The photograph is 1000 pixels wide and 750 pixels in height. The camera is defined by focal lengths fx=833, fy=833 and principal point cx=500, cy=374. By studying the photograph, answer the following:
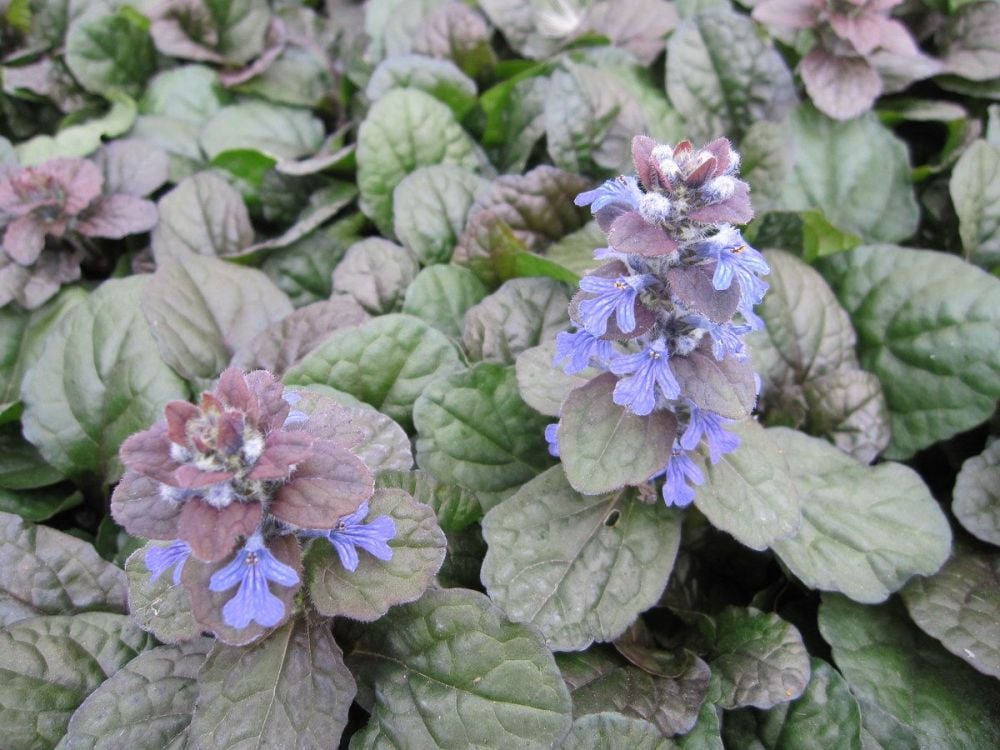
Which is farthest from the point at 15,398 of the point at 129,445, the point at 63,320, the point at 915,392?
the point at 915,392

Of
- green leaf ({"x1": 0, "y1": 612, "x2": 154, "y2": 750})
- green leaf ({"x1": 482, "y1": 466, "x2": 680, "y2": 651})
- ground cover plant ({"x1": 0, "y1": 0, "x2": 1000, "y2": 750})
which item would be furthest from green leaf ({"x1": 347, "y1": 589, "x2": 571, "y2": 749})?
green leaf ({"x1": 0, "y1": 612, "x2": 154, "y2": 750})

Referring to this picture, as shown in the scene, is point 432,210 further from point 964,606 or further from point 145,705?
point 964,606

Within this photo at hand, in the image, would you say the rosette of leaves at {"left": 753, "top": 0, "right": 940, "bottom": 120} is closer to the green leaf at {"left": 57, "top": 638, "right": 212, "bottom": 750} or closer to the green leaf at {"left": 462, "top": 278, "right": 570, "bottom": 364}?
the green leaf at {"left": 462, "top": 278, "right": 570, "bottom": 364}

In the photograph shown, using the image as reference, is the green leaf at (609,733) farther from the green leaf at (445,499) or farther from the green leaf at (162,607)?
the green leaf at (162,607)

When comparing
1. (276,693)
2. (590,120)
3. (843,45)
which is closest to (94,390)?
(276,693)

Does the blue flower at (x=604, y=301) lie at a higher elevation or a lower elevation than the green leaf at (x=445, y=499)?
higher

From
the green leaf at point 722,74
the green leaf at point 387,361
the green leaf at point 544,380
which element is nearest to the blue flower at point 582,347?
the green leaf at point 544,380

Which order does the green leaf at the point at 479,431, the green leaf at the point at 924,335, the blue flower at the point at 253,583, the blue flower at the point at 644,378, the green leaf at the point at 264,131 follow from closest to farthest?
1. the blue flower at the point at 253,583
2. the blue flower at the point at 644,378
3. the green leaf at the point at 479,431
4. the green leaf at the point at 924,335
5. the green leaf at the point at 264,131
